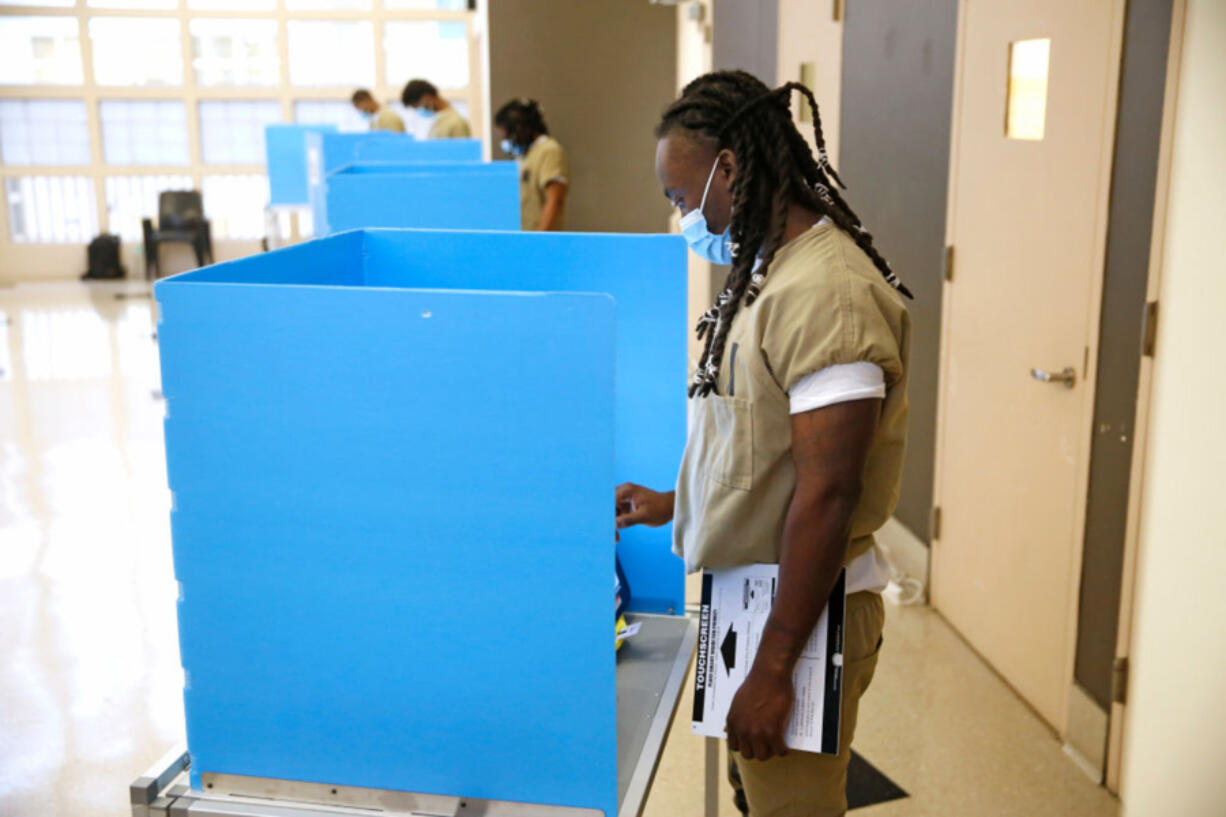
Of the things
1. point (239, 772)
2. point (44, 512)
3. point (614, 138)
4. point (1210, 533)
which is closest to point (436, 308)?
point (239, 772)

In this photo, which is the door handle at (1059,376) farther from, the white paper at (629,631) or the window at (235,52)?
the window at (235,52)

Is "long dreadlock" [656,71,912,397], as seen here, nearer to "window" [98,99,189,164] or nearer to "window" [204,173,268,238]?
"window" [204,173,268,238]

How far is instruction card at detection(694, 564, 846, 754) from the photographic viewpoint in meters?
1.24

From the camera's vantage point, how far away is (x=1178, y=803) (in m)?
0.42

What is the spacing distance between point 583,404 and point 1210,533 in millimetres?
682

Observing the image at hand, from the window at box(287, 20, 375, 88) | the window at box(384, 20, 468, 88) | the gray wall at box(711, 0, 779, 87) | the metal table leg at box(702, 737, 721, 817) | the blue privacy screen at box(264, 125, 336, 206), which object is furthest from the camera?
the window at box(384, 20, 468, 88)

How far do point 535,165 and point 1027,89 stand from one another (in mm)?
3159

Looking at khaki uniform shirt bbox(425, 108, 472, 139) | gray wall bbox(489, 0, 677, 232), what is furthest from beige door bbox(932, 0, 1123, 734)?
khaki uniform shirt bbox(425, 108, 472, 139)

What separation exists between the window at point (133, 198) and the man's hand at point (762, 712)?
34.0ft

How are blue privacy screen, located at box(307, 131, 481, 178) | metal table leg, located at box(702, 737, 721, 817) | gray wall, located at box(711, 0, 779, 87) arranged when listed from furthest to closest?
blue privacy screen, located at box(307, 131, 481, 178)
gray wall, located at box(711, 0, 779, 87)
metal table leg, located at box(702, 737, 721, 817)

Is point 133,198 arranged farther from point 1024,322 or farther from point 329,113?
point 1024,322

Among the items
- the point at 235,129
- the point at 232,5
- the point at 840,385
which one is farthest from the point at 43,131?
the point at 840,385

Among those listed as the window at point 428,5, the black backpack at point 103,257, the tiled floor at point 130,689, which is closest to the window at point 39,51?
the black backpack at point 103,257

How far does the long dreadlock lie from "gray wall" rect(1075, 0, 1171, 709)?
3.71 ft
